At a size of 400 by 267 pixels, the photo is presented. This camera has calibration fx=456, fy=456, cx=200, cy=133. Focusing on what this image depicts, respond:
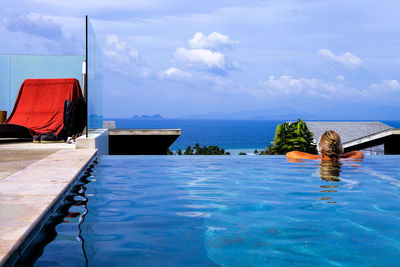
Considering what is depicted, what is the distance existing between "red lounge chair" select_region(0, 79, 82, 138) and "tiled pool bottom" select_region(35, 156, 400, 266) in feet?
13.5

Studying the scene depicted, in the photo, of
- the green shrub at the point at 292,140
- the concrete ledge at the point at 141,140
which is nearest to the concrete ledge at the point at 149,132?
the concrete ledge at the point at 141,140

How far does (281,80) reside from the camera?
2699 inches

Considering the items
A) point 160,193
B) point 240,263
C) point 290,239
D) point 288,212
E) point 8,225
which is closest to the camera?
point 8,225

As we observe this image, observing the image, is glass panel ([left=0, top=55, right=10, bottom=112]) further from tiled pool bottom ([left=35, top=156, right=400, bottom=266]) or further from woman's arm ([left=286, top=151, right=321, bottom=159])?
woman's arm ([left=286, top=151, right=321, bottom=159])

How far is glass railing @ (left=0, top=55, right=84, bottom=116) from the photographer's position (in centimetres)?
1026

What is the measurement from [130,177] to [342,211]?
214cm

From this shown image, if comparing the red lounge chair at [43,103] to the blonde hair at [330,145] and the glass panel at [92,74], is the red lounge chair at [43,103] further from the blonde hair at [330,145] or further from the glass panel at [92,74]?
the blonde hair at [330,145]

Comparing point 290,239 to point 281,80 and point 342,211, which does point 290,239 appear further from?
point 281,80

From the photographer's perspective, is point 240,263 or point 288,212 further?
point 288,212

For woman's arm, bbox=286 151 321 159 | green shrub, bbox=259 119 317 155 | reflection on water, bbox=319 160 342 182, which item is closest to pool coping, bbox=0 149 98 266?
reflection on water, bbox=319 160 342 182

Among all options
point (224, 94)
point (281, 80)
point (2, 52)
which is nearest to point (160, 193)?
point (2, 52)

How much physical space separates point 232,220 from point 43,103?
23.9 ft

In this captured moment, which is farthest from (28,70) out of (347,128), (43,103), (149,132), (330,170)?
(347,128)

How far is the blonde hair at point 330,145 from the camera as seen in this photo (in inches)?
189
